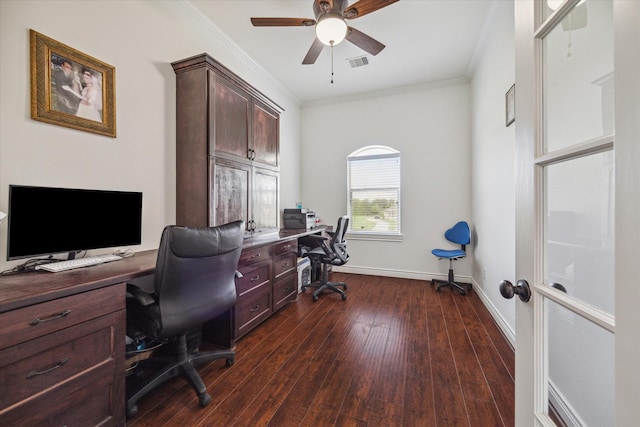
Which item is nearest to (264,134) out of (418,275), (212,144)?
(212,144)

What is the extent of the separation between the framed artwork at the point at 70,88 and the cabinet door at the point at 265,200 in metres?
1.30

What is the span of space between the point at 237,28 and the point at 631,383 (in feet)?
11.6

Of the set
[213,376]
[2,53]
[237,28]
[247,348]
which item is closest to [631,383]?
[213,376]

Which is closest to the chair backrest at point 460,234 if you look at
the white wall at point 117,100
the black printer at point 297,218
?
the black printer at point 297,218

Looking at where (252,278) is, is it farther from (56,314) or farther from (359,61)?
(359,61)

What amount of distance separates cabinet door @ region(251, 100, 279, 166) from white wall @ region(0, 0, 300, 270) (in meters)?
0.76

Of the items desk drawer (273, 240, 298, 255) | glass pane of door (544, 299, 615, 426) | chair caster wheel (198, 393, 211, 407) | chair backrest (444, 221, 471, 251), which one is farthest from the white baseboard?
chair caster wheel (198, 393, 211, 407)

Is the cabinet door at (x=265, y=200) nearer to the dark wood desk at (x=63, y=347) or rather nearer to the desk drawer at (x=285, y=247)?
the desk drawer at (x=285, y=247)

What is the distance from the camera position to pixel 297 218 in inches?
149

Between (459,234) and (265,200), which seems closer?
(265,200)

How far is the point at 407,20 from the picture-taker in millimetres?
2604

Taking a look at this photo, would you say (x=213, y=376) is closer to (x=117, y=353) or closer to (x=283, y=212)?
(x=117, y=353)

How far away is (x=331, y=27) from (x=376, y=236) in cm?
301

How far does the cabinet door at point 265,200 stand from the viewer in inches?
111
